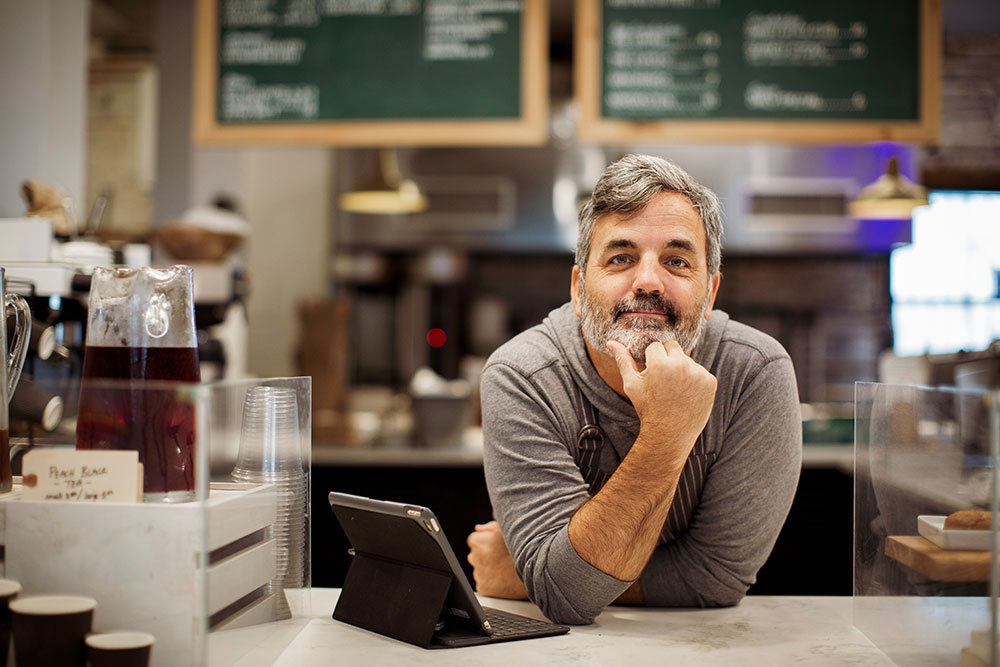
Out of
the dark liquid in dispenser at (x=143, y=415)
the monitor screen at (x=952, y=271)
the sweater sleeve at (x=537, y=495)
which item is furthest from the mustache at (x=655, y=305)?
the monitor screen at (x=952, y=271)

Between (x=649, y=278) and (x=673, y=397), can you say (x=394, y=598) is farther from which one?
(x=649, y=278)

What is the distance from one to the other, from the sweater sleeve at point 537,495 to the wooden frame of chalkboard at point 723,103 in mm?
1628

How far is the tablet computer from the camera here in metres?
1.12

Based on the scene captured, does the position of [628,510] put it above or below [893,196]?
below

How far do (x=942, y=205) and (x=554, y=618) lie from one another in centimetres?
508

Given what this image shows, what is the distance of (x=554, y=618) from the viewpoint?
1275 millimetres

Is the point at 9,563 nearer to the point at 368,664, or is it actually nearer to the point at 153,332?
the point at 153,332

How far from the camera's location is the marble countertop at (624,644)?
3.58 ft

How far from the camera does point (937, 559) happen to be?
1.00m

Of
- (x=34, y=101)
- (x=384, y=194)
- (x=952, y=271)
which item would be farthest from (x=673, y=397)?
(x=952, y=271)

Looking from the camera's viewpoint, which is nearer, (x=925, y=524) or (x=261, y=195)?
(x=925, y=524)

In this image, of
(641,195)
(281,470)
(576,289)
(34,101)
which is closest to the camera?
(281,470)

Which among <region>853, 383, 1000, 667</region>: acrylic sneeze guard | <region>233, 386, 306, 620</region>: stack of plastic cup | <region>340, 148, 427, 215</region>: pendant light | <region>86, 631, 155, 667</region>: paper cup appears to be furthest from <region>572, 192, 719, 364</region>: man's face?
<region>340, 148, 427, 215</region>: pendant light

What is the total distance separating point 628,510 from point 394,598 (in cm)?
35
